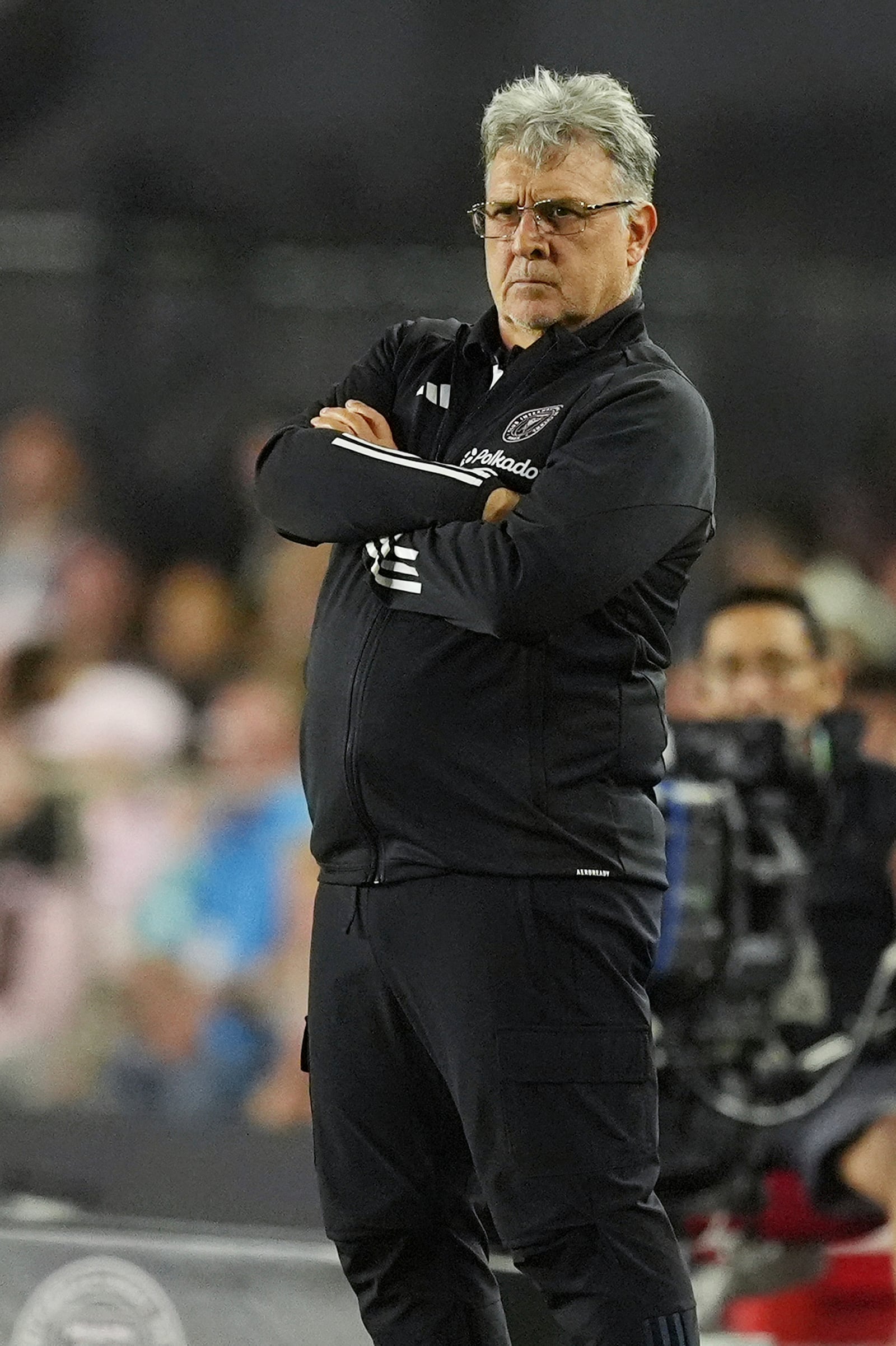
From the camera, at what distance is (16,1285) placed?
2.22 metres

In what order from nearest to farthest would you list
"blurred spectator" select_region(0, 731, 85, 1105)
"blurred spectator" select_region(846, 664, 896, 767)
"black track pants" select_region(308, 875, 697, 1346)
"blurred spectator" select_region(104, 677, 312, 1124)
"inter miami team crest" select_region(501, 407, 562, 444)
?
"black track pants" select_region(308, 875, 697, 1346), "inter miami team crest" select_region(501, 407, 562, 444), "blurred spectator" select_region(846, 664, 896, 767), "blurred spectator" select_region(104, 677, 312, 1124), "blurred spectator" select_region(0, 731, 85, 1105)

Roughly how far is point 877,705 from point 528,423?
81 centimetres

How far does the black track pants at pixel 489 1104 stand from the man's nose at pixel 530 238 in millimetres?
567

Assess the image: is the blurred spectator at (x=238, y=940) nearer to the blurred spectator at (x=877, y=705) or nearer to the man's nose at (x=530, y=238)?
the blurred spectator at (x=877, y=705)

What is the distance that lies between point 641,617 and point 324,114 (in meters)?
1.19

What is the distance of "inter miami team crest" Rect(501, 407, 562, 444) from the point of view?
148 cm

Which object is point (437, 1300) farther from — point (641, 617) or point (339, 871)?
point (641, 617)

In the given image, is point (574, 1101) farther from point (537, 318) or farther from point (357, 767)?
point (537, 318)

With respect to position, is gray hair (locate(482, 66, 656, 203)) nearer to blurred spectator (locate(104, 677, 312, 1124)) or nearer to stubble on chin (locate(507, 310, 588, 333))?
stubble on chin (locate(507, 310, 588, 333))

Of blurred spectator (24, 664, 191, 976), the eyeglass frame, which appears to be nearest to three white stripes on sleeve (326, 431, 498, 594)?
the eyeglass frame

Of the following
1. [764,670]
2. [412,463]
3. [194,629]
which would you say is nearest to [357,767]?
[412,463]

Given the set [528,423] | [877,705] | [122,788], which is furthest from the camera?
[122,788]

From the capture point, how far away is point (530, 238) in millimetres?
1508

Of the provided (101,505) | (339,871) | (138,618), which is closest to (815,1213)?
(339,871)
